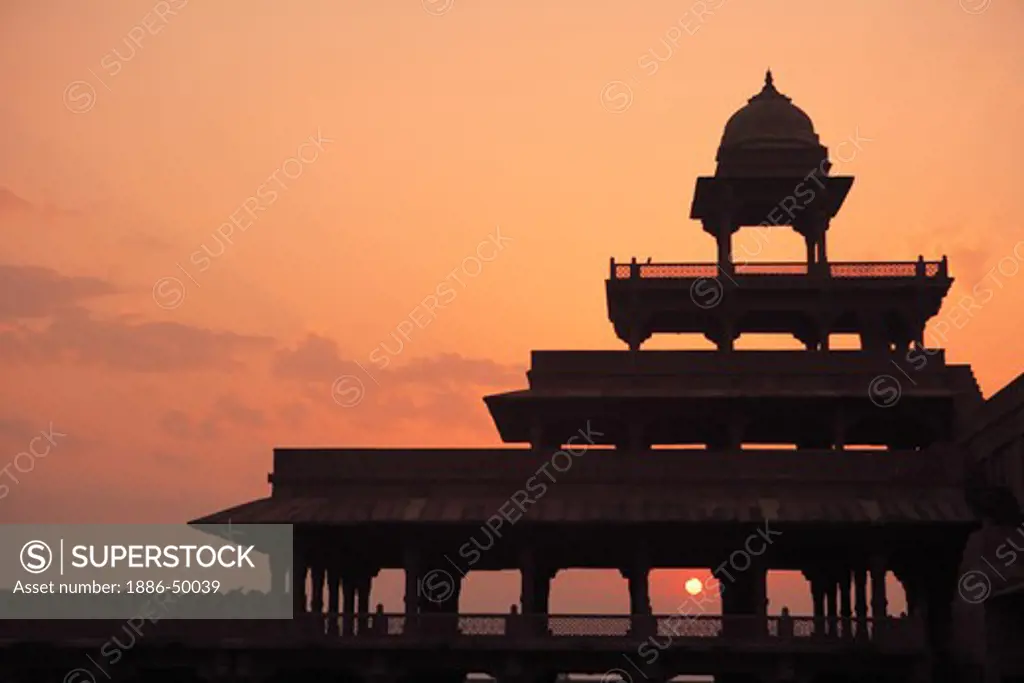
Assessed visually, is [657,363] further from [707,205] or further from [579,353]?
[707,205]

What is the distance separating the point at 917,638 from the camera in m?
53.0

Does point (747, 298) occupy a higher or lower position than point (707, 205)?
lower

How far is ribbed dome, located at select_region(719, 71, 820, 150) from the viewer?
220ft

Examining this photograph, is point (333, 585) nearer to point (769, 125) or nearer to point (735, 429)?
point (735, 429)

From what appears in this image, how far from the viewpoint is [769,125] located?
67.6 metres

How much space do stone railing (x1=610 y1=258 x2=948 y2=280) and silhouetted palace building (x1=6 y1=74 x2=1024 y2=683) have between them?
0.08 m

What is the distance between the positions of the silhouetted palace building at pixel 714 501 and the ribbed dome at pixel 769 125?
111 mm

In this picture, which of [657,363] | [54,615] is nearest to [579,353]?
[657,363]

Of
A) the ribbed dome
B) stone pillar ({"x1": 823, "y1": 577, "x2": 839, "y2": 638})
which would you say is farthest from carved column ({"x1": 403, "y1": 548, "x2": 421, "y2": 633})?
the ribbed dome

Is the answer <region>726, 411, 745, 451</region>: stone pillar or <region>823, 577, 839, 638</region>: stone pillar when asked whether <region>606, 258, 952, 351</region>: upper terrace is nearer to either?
<region>726, 411, 745, 451</region>: stone pillar

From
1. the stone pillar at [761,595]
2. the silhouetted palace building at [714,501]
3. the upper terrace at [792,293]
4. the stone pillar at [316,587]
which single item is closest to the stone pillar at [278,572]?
the silhouetted palace building at [714,501]

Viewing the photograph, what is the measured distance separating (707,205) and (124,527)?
25203mm

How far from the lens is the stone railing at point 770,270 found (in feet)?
211

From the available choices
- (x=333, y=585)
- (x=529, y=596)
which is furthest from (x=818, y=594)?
(x=333, y=585)
